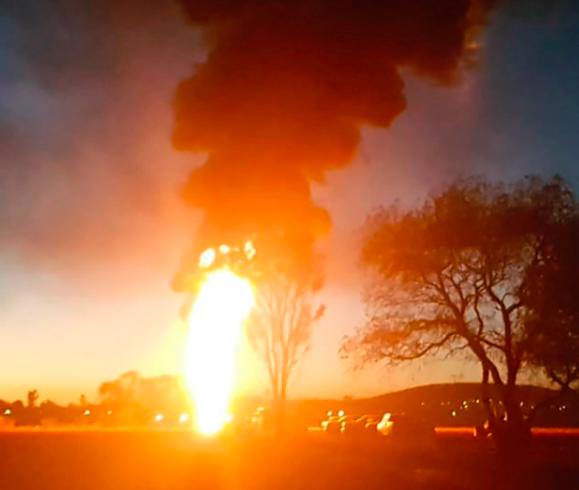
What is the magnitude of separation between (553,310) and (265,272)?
465 inches

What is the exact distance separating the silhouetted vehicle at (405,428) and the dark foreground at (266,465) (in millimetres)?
3549

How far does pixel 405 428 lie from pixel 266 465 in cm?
1603

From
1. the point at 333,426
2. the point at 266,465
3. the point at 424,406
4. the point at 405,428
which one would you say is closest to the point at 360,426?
the point at 333,426

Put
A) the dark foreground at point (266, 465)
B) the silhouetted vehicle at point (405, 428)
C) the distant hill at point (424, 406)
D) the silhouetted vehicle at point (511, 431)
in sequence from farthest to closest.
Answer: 1. the distant hill at point (424, 406)
2. the silhouetted vehicle at point (405, 428)
3. the silhouetted vehicle at point (511, 431)
4. the dark foreground at point (266, 465)

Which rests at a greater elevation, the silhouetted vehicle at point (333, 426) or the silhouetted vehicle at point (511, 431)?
the silhouetted vehicle at point (333, 426)

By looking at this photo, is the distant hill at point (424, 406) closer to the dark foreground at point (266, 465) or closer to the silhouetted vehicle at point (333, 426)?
the silhouetted vehicle at point (333, 426)

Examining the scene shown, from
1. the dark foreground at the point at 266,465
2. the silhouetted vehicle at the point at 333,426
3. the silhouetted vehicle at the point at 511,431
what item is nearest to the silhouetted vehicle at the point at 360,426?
the silhouetted vehicle at the point at 333,426

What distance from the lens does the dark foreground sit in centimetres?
2090

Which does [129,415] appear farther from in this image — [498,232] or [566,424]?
[498,232]

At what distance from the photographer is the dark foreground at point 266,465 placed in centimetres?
2090

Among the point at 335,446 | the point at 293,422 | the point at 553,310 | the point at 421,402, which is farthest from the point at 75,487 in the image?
the point at 421,402

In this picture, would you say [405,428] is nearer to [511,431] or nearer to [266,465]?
[511,431]

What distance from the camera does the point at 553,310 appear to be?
3500 cm

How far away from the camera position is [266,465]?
25.6 m
